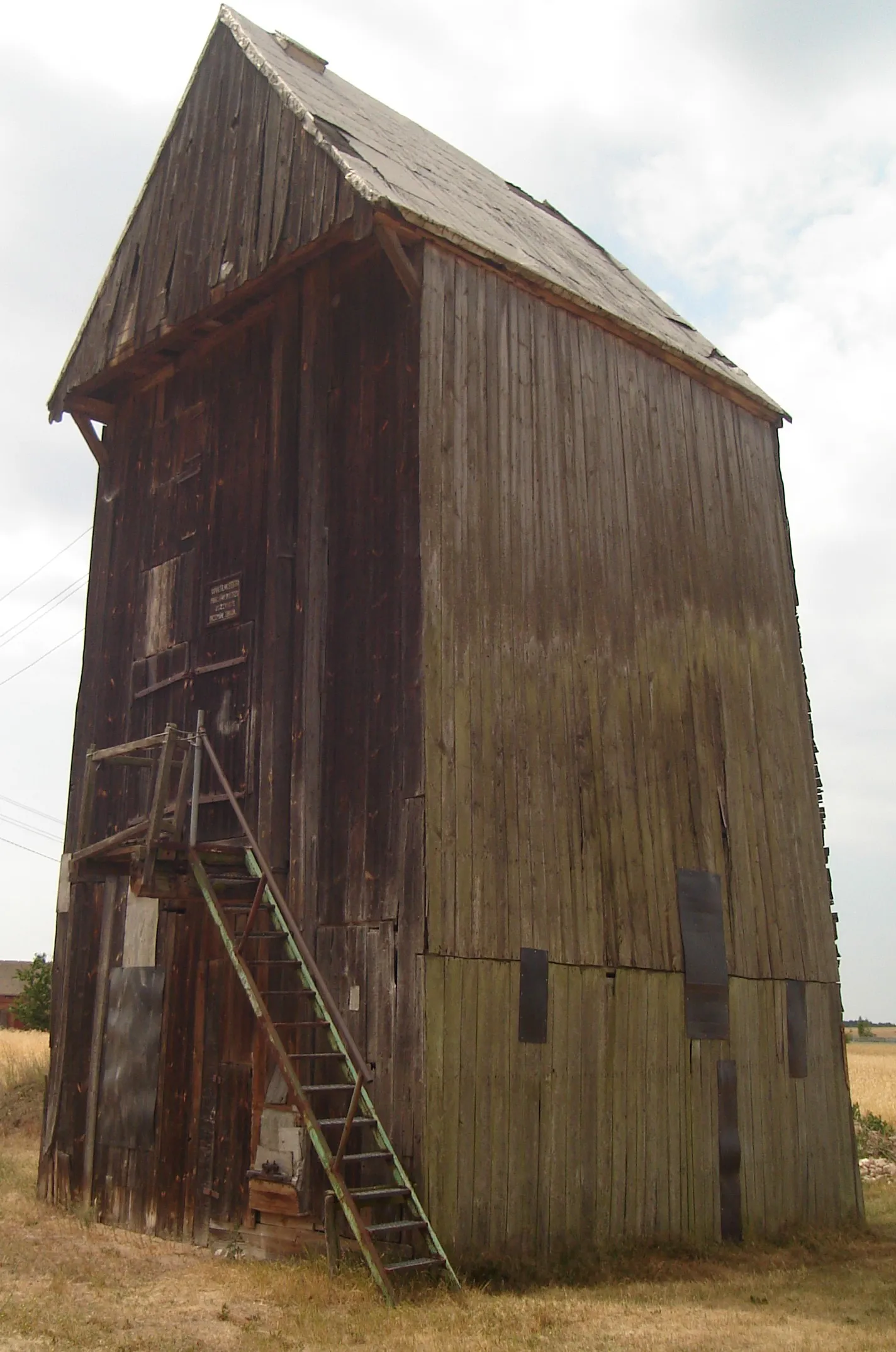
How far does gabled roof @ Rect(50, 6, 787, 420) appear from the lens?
1299cm

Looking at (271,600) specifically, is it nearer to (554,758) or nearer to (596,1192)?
(554,758)

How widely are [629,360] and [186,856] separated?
7.95 m

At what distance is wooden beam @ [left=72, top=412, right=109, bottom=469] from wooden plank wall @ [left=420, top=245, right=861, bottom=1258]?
614cm

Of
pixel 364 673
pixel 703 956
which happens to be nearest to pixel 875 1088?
pixel 703 956

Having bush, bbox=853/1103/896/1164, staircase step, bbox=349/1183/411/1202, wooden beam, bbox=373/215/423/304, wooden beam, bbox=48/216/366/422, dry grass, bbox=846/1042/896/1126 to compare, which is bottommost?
bush, bbox=853/1103/896/1164

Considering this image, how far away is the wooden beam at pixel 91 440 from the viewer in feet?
55.2

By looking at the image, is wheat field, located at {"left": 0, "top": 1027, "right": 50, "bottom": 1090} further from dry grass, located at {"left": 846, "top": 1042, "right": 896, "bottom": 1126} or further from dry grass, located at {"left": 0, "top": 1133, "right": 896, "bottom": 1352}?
dry grass, located at {"left": 846, "top": 1042, "right": 896, "bottom": 1126}

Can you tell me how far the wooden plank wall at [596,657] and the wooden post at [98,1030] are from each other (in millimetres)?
5284

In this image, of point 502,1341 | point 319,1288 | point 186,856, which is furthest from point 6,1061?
point 502,1341

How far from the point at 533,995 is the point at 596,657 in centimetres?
370

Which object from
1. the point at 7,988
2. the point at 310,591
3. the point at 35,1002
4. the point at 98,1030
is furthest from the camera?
the point at 7,988

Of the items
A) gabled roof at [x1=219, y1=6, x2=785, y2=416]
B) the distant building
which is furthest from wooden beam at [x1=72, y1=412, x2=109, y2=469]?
the distant building

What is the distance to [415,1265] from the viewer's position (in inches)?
371

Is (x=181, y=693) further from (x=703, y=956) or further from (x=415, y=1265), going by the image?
(x=415, y=1265)
